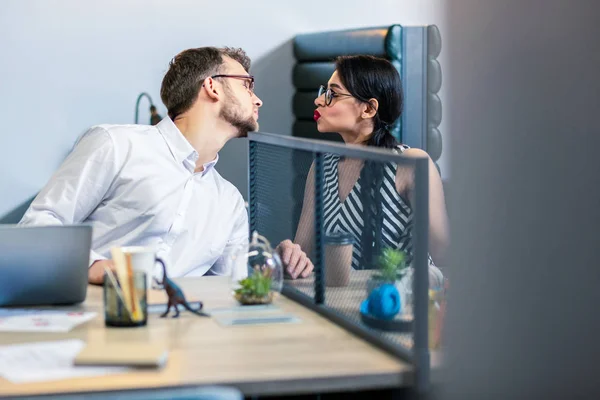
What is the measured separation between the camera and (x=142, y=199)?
10.3ft

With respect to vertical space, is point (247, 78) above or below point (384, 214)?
above

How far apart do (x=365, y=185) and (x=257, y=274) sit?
0.89 meters

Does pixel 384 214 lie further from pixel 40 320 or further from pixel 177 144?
pixel 40 320

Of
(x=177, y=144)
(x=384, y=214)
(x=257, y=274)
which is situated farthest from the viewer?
(x=177, y=144)

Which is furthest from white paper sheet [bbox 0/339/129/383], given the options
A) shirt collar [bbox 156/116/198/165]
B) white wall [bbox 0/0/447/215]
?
white wall [bbox 0/0/447/215]

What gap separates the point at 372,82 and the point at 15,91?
2688 mm

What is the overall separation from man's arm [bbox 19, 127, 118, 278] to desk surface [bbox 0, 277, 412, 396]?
0.83 m

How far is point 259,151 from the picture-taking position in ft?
9.30

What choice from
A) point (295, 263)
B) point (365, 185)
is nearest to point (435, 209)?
point (365, 185)

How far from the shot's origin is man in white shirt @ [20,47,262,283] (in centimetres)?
309

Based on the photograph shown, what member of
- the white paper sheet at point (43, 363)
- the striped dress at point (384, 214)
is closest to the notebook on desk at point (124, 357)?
the white paper sheet at point (43, 363)

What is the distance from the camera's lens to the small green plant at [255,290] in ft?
7.54

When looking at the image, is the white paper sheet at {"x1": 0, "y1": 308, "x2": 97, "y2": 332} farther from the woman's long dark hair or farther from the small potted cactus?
the woman's long dark hair

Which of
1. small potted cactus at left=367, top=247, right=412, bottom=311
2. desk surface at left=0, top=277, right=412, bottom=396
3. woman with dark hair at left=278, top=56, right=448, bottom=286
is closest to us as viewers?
desk surface at left=0, top=277, right=412, bottom=396
